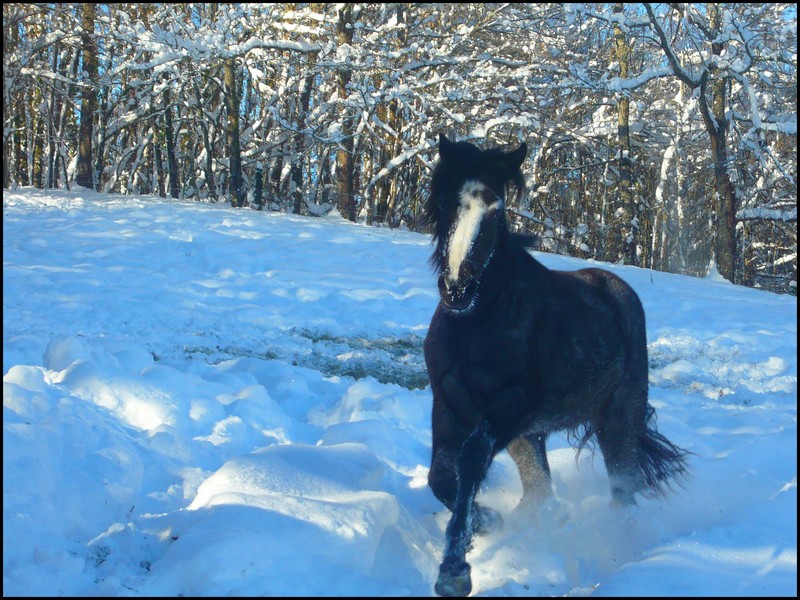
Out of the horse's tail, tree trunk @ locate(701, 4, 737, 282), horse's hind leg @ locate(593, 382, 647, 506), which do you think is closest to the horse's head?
horse's hind leg @ locate(593, 382, 647, 506)

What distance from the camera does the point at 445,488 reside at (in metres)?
3.22

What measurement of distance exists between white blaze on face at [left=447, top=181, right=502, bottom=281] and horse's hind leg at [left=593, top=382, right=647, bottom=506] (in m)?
1.34

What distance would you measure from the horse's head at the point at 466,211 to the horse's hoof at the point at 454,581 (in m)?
1.01

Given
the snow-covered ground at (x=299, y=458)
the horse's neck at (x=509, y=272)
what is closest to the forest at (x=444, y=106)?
the snow-covered ground at (x=299, y=458)

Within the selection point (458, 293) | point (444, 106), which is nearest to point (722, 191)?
point (444, 106)

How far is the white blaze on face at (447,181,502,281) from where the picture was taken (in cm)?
300

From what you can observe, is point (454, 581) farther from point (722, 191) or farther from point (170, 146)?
point (170, 146)

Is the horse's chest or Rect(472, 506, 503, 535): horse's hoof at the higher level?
the horse's chest

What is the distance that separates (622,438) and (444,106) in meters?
13.1

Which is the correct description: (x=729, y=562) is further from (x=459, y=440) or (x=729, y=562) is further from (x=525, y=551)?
(x=459, y=440)

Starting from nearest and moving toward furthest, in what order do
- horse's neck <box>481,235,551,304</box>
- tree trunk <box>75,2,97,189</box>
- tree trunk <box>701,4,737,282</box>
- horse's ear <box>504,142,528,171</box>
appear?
horse's neck <box>481,235,551,304</box>, horse's ear <box>504,142,528,171</box>, tree trunk <box>701,4,737,282</box>, tree trunk <box>75,2,97,189</box>

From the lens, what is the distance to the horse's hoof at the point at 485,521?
3260 mm

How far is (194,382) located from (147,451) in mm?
1178

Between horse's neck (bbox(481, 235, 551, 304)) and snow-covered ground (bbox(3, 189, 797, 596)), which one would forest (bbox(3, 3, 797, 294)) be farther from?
horse's neck (bbox(481, 235, 551, 304))
